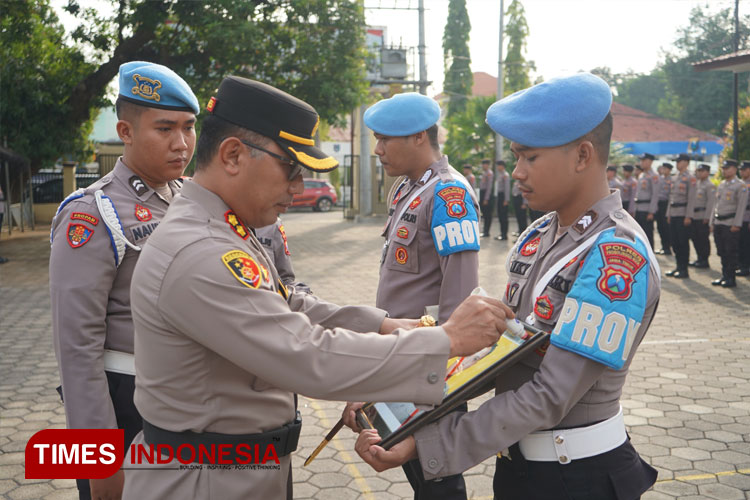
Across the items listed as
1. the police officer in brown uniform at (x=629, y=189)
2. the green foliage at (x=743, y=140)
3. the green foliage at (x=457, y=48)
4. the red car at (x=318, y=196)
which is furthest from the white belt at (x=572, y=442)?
the green foliage at (x=457, y=48)

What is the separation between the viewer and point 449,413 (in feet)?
6.23

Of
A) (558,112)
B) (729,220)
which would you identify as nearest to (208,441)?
(558,112)

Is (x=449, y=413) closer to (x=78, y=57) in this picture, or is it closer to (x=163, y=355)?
(x=163, y=355)

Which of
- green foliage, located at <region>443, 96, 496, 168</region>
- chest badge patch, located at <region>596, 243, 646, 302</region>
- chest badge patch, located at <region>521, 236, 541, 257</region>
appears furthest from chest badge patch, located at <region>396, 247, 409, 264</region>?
green foliage, located at <region>443, 96, 496, 168</region>

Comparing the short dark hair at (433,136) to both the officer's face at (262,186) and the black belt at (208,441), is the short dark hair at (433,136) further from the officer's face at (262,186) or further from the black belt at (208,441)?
the black belt at (208,441)

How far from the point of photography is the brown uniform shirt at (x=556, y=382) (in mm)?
1726

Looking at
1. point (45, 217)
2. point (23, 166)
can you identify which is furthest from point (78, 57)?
point (45, 217)

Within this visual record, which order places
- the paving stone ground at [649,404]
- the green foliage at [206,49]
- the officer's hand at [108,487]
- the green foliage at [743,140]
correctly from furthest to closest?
the green foliage at [743,140]
the green foliage at [206,49]
the paving stone ground at [649,404]
the officer's hand at [108,487]

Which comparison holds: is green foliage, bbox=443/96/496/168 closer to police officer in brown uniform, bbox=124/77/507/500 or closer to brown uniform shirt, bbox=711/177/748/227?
brown uniform shirt, bbox=711/177/748/227

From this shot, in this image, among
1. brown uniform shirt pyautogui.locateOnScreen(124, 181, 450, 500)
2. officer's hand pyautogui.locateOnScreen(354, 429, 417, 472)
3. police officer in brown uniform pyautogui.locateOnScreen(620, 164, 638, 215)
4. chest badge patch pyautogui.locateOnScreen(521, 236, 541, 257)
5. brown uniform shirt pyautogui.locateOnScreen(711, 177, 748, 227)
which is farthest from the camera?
police officer in brown uniform pyautogui.locateOnScreen(620, 164, 638, 215)

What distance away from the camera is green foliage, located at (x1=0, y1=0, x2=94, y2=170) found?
15.2 m

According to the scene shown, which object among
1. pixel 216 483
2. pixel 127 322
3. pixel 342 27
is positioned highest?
pixel 342 27

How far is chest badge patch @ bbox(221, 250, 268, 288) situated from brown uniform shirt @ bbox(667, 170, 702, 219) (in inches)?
486

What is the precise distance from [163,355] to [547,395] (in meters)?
1.01
